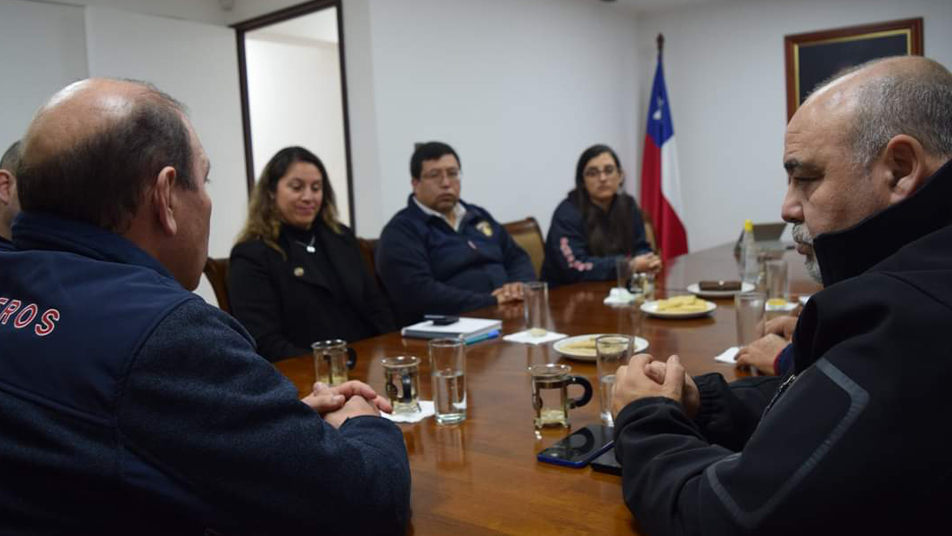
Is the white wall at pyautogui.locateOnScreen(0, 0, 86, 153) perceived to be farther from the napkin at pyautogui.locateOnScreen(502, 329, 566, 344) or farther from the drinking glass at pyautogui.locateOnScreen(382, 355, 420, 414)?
the drinking glass at pyautogui.locateOnScreen(382, 355, 420, 414)

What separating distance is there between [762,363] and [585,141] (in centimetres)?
470

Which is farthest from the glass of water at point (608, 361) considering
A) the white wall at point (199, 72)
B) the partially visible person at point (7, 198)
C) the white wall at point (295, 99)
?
the white wall at point (295, 99)

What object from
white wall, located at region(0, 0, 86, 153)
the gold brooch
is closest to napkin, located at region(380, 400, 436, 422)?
the gold brooch

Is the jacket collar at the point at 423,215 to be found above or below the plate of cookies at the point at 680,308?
above

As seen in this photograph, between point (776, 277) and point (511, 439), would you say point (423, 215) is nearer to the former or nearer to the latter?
point (776, 277)

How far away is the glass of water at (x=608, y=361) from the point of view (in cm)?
132

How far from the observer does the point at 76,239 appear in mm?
907

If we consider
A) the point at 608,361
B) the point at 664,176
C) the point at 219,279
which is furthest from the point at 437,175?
the point at 664,176

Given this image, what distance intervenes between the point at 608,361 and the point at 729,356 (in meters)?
0.52

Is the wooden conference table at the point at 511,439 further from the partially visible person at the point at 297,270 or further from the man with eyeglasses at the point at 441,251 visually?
the man with eyeglasses at the point at 441,251

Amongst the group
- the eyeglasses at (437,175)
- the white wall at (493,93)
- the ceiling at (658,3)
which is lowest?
the eyeglasses at (437,175)

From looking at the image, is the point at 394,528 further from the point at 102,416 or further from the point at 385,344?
the point at 385,344

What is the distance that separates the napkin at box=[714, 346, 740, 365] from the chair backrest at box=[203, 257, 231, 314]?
1.61 metres

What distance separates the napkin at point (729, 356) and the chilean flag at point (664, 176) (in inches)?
189
